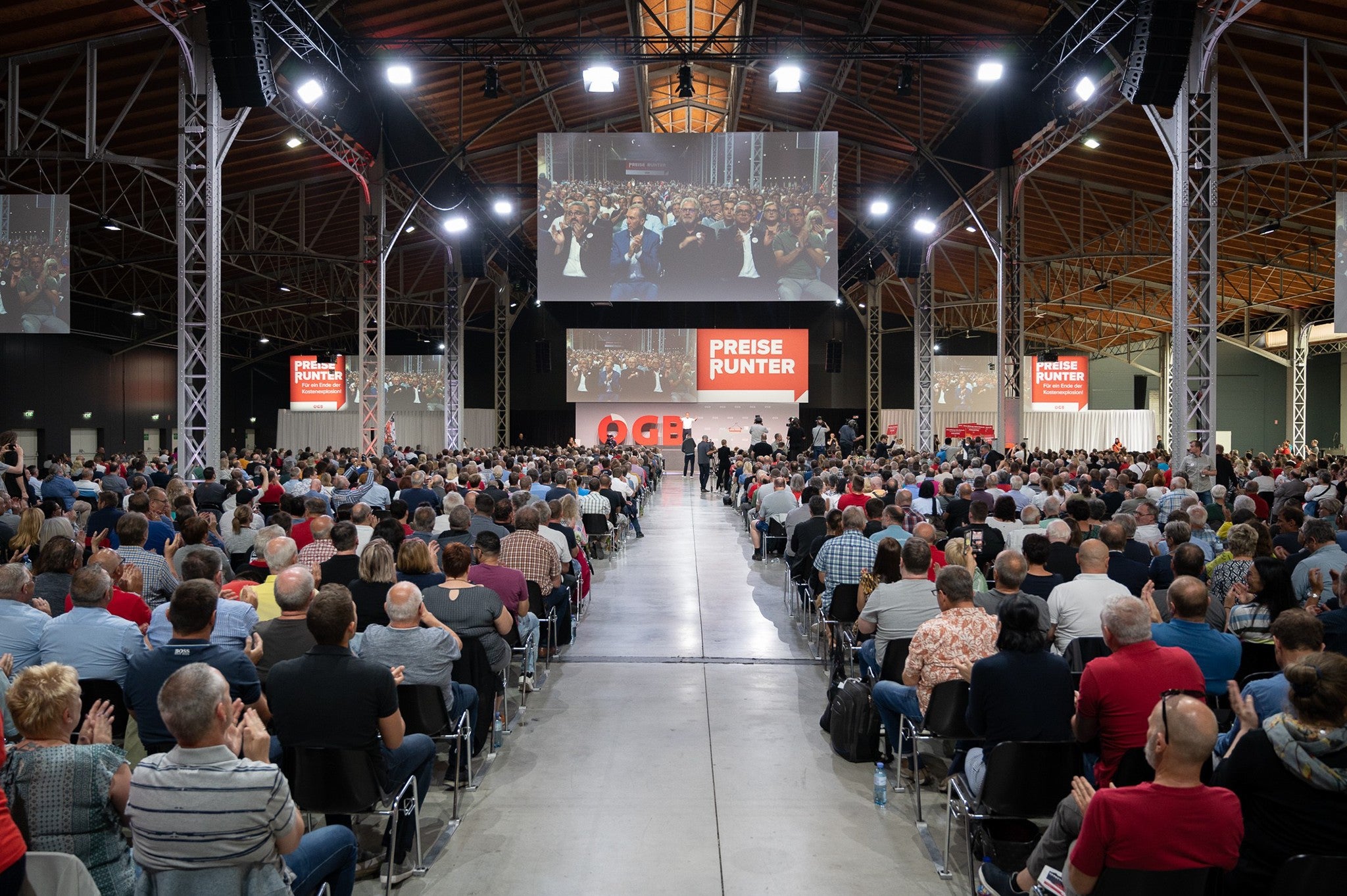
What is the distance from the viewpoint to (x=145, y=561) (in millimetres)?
5340

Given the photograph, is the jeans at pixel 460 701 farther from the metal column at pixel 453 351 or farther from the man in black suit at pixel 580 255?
the metal column at pixel 453 351

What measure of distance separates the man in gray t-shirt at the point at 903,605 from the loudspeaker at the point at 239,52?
29.5 feet

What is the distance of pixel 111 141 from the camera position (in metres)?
14.2

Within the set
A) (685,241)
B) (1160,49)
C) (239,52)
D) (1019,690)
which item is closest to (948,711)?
(1019,690)

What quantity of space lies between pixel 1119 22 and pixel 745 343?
17.5 m

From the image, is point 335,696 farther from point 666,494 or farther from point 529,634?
point 666,494

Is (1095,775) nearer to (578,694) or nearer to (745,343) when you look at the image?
(578,694)

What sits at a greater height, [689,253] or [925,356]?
[689,253]

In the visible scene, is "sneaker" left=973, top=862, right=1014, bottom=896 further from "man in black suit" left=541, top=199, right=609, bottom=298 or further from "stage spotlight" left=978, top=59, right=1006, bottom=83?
"man in black suit" left=541, top=199, right=609, bottom=298

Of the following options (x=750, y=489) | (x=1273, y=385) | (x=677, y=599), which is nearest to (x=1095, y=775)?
(x=677, y=599)

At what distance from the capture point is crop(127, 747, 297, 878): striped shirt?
2.30 m

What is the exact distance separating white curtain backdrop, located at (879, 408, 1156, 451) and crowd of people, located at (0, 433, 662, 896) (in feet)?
85.6

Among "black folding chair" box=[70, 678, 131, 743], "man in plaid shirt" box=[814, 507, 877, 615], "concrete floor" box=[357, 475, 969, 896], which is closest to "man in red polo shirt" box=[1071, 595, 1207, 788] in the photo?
"concrete floor" box=[357, 475, 969, 896]

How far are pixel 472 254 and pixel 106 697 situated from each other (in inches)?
725
